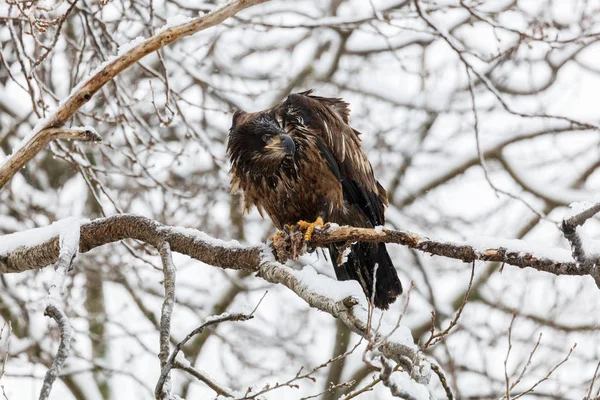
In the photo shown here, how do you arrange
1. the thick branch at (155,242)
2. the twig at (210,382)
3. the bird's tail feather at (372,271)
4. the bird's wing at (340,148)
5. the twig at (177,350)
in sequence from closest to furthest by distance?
the twig at (177,350)
the twig at (210,382)
the thick branch at (155,242)
the bird's tail feather at (372,271)
the bird's wing at (340,148)

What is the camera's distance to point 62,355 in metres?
2.62

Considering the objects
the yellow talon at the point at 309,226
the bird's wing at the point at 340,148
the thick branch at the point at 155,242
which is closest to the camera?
the thick branch at the point at 155,242

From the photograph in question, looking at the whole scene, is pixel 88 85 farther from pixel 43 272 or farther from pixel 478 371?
pixel 478 371

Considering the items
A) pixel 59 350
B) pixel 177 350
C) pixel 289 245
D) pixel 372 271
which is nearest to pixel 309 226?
pixel 289 245

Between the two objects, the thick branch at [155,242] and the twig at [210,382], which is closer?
the twig at [210,382]

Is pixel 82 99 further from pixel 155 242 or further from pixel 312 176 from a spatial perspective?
pixel 312 176

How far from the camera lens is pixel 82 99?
140 inches

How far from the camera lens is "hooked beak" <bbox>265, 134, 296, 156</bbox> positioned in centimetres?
482

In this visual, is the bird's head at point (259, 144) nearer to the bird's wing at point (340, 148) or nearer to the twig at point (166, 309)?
the bird's wing at point (340, 148)

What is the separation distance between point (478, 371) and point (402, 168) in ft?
9.02

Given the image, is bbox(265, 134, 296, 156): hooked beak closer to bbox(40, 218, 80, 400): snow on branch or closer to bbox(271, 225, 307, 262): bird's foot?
bbox(271, 225, 307, 262): bird's foot

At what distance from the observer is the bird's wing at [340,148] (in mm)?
5185

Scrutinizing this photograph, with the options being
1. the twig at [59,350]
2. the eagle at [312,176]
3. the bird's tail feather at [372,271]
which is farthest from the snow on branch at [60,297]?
the bird's tail feather at [372,271]

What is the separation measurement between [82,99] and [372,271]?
7.47 feet
